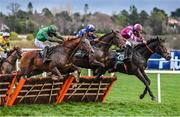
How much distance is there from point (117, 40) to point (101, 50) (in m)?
0.45

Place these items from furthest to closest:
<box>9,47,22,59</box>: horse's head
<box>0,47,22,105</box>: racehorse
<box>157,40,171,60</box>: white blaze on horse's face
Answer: <box>9,47,22,59</box>: horse's head → <box>0,47,22,105</box>: racehorse → <box>157,40,171,60</box>: white blaze on horse's face

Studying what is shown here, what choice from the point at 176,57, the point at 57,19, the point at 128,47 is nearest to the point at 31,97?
the point at 128,47

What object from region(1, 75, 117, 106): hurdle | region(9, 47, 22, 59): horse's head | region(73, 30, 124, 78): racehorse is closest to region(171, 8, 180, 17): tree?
region(9, 47, 22, 59): horse's head

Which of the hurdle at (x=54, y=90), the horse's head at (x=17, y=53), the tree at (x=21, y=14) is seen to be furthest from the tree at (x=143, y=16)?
the hurdle at (x=54, y=90)

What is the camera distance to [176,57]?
27891 mm

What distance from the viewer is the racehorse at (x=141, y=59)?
13648 mm

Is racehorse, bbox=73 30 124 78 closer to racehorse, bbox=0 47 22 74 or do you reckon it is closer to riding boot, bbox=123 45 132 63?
riding boot, bbox=123 45 132 63

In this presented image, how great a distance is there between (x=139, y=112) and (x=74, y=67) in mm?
2227

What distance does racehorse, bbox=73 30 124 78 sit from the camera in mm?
13312

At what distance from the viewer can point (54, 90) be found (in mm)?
12445

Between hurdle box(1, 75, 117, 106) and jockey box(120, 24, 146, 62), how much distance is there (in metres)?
0.80

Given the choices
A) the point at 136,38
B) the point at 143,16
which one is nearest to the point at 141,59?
the point at 136,38

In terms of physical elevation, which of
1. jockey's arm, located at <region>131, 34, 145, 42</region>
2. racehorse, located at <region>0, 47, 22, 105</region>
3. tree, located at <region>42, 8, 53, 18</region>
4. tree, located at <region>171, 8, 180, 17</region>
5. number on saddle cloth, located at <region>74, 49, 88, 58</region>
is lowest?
racehorse, located at <region>0, 47, 22, 105</region>

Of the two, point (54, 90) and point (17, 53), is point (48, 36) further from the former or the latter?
point (17, 53)
